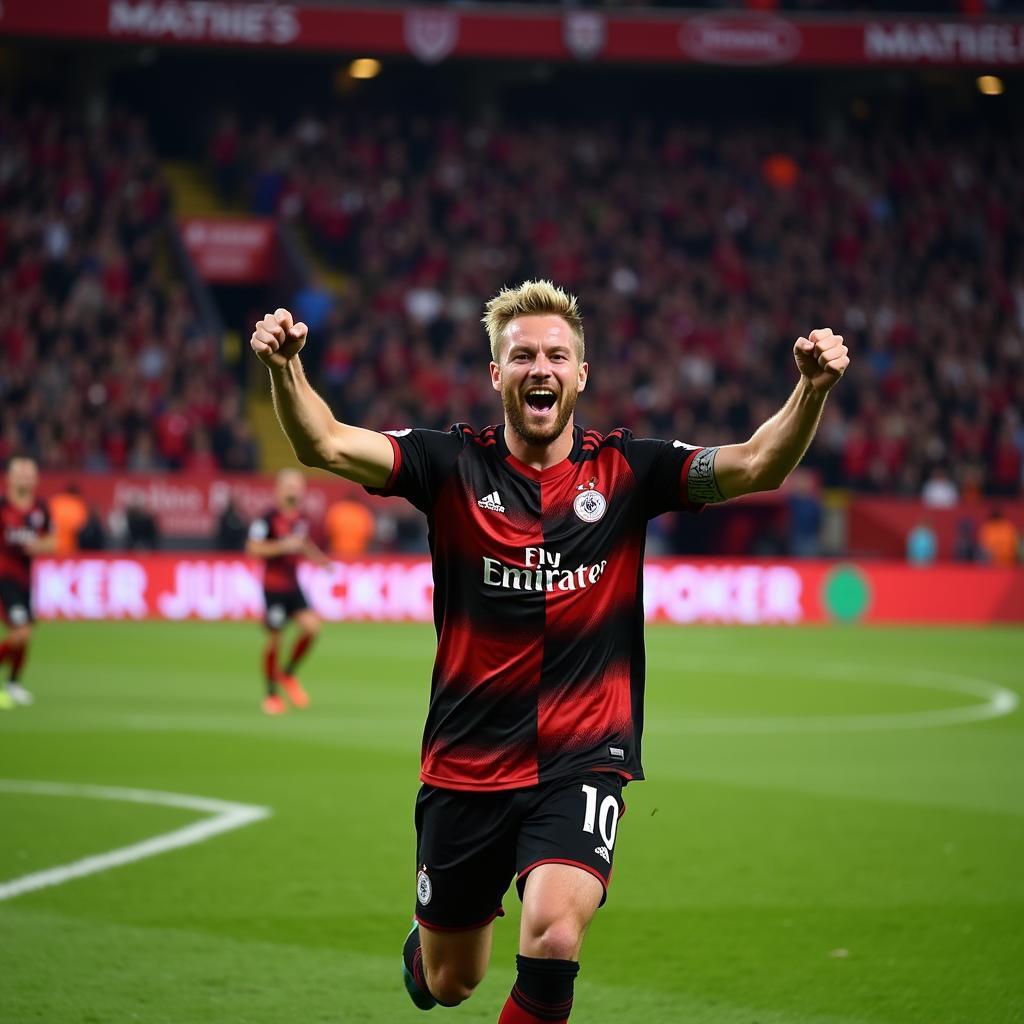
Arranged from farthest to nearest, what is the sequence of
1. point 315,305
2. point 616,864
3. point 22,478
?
point 315,305 → point 22,478 → point 616,864

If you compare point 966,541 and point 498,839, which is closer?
point 498,839

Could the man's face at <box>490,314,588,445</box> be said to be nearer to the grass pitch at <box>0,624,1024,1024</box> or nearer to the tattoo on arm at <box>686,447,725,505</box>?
the tattoo on arm at <box>686,447,725,505</box>

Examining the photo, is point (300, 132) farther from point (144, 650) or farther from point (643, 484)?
point (643, 484)

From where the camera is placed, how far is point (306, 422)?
5133 millimetres

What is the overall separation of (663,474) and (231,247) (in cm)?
3303

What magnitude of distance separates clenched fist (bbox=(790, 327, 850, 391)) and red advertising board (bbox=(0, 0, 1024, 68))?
33.5 m

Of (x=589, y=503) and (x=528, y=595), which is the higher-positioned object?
(x=589, y=503)

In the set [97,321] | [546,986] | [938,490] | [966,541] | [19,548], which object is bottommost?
[546,986]

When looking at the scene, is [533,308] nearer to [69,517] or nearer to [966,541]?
[69,517]

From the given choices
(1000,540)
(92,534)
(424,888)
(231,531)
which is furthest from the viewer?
(1000,540)

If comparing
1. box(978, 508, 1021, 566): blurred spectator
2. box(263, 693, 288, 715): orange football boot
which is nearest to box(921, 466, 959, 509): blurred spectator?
box(978, 508, 1021, 566): blurred spectator

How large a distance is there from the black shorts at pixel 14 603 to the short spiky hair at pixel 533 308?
12.5 meters

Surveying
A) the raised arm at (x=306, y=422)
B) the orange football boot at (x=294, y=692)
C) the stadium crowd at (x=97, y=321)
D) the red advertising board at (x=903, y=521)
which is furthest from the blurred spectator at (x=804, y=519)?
the raised arm at (x=306, y=422)

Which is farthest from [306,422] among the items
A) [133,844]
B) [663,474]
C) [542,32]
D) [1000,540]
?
[542,32]
